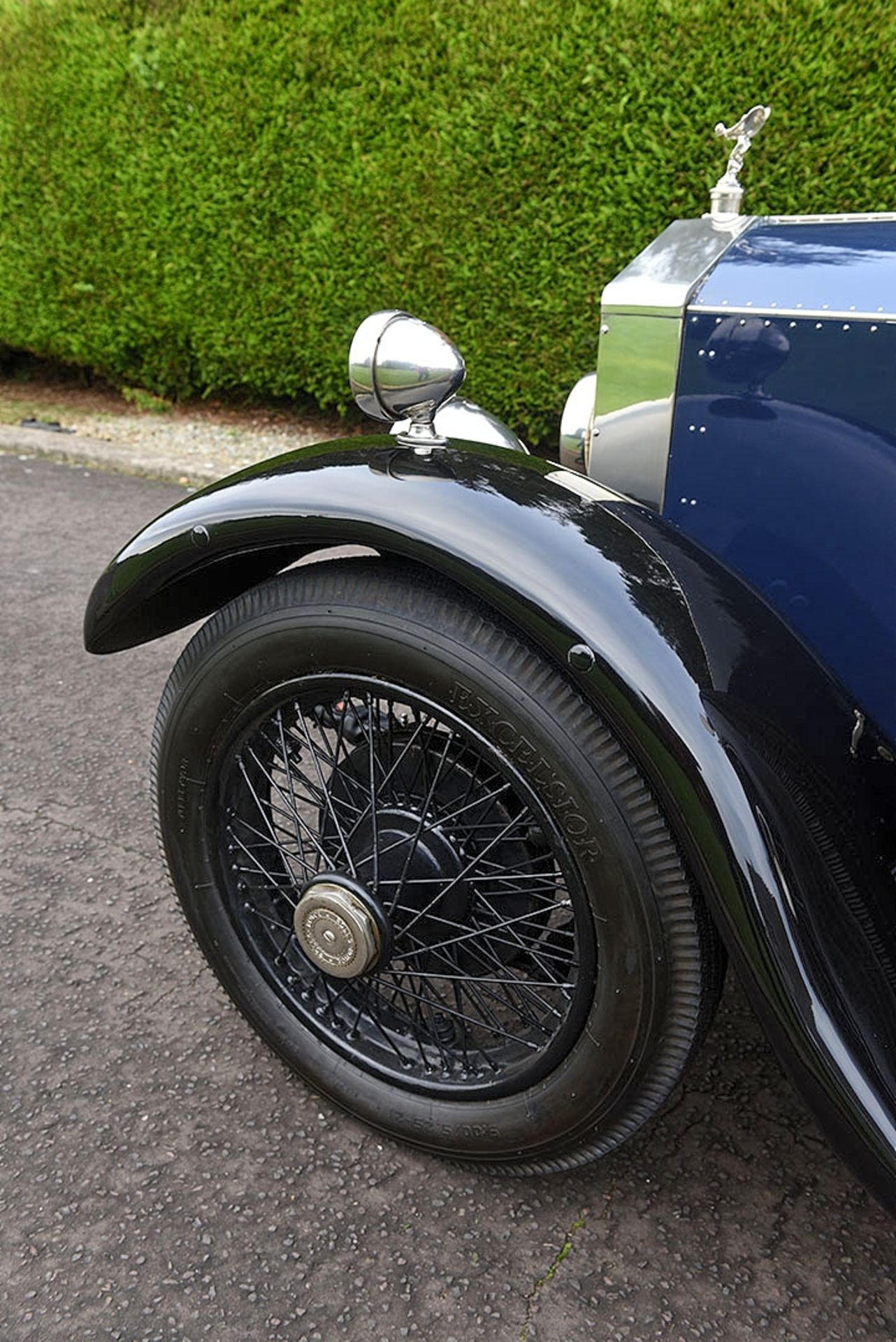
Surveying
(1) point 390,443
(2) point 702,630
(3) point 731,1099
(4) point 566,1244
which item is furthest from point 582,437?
(4) point 566,1244

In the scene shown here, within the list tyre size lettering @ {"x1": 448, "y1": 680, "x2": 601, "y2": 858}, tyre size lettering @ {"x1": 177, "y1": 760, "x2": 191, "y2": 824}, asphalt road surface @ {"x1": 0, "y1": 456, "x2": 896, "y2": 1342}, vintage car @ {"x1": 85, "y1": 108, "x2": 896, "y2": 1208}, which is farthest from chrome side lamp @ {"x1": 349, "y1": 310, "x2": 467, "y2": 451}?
asphalt road surface @ {"x1": 0, "y1": 456, "x2": 896, "y2": 1342}

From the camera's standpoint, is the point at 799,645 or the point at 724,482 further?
the point at 724,482

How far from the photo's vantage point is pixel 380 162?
16.1 ft

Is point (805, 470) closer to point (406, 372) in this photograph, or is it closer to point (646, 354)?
point (646, 354)

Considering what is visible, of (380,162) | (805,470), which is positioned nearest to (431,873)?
(805,470)

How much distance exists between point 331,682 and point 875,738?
820mm

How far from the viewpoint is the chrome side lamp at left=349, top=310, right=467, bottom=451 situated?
1478mm

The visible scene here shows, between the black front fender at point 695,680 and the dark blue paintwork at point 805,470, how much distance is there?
114 mm

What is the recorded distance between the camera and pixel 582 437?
192cm

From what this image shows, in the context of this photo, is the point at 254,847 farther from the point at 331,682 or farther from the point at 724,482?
the point at 724,482

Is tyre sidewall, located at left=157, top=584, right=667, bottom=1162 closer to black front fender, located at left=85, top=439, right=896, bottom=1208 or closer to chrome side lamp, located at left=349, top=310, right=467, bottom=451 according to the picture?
black front fender, located at left=85, top=439, right=896, bottom=1208

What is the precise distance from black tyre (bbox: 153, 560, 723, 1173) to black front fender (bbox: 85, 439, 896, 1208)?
2.7 inches

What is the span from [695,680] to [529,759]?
218 mm

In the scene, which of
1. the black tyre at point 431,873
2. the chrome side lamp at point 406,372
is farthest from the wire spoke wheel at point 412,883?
the chrome side lamp at point 406,372
